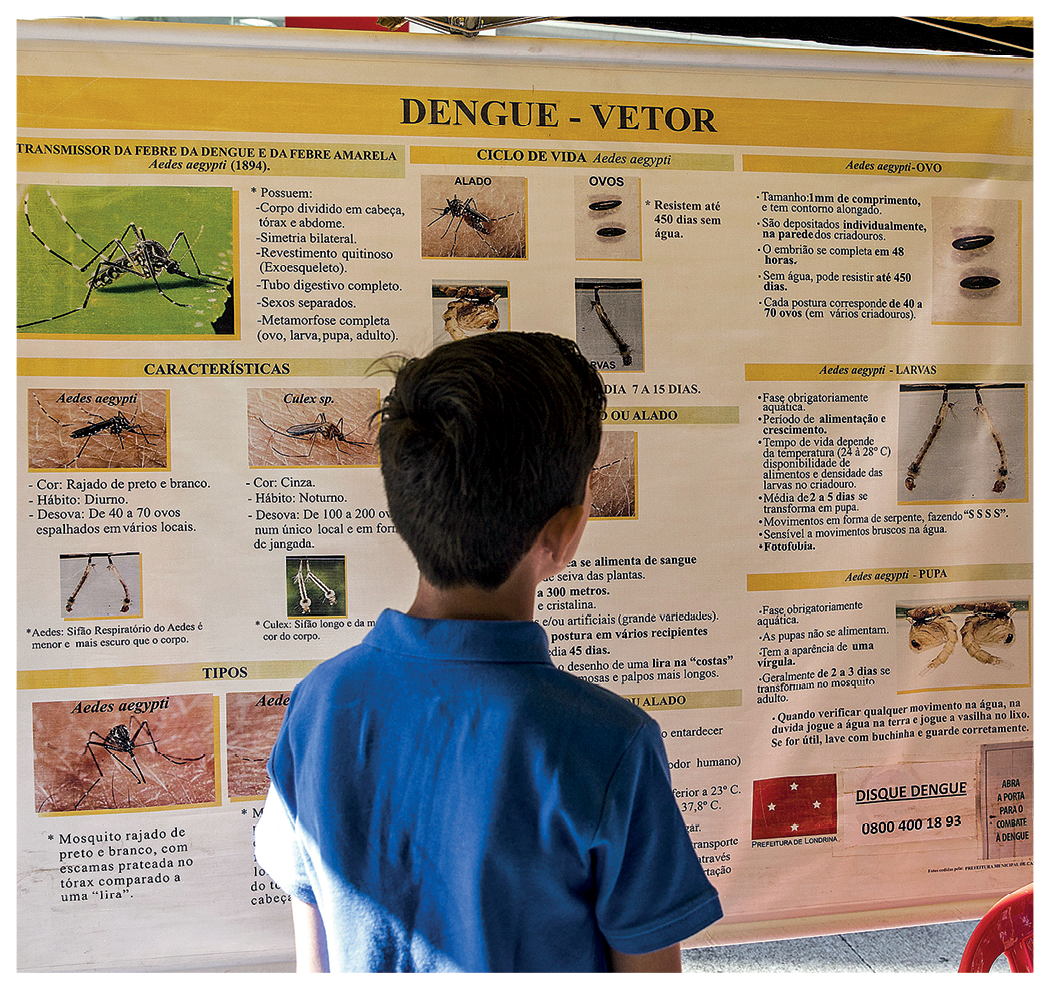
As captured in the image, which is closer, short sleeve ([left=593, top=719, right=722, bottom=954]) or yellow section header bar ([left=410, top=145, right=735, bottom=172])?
short sleeve ([left=593, top=719, right=722, bottom=954])

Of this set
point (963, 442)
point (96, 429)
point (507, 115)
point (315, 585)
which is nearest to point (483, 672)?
point (315, 585)

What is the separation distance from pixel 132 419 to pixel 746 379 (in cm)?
105

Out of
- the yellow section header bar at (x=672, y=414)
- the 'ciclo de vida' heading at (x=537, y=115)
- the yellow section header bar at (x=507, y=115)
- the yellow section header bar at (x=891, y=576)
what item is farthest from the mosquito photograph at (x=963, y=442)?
the 'ciclo de vida' heading at (x=537, y=115)

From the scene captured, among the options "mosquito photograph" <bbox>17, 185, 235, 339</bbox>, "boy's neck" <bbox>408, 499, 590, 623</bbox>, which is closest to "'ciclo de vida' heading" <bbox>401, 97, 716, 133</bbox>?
"mosquito photograph" <bbox>17, 185, 235, 339</bbox>

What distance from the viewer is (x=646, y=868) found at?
595 mm

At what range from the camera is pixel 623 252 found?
4.26 feet

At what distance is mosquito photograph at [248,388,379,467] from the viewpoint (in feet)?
4.04

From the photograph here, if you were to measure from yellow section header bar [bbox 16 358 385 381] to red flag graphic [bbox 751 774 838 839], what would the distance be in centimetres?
101

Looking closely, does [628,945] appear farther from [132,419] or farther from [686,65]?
[686,65]

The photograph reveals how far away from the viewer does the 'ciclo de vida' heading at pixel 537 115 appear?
1252mm

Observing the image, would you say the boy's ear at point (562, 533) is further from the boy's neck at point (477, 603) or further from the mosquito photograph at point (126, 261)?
the mosquito photograph at point (126, 261)

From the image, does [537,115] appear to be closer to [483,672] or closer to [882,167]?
[882,167]

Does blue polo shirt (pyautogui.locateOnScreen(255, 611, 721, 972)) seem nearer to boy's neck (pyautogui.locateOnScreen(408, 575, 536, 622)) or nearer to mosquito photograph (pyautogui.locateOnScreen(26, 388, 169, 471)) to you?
boy's neck (pyautogui.locateOnScreen(408, 575, 536, 622))
